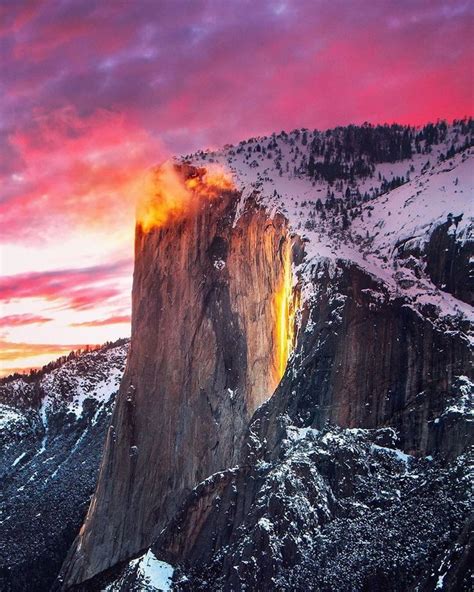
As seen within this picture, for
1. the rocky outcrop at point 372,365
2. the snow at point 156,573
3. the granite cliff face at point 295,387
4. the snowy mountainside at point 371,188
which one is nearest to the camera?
the granite cliff face at point 295,387

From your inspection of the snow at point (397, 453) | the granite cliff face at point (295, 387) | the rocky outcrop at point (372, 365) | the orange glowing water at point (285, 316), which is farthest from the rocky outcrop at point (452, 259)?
the snow at point (397, 453)

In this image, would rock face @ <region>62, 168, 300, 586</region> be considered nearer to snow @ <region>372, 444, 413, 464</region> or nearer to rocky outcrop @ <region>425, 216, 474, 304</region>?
rocky outcrop @ <region>425, 216, 474, 304</region>

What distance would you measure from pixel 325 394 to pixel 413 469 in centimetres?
1132

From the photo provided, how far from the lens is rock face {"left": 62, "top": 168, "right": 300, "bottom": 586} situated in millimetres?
102000

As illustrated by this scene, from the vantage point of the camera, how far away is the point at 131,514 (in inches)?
4742

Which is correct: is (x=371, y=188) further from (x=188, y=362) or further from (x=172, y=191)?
(x=188, y=362)

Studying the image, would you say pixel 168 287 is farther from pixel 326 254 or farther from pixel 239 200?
pixel 326 254

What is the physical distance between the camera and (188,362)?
382ft

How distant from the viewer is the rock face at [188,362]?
102000 millimetres

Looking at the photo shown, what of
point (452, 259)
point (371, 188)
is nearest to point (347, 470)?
point (452, 259)

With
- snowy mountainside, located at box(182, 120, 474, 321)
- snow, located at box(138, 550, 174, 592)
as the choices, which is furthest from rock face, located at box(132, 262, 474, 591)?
snowy mountainside, located at box(182, 120, 474, 321)

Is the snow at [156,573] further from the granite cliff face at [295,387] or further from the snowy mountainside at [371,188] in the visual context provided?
the snowy mountainside at [371,188]

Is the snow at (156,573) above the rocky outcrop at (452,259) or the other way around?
the other way around

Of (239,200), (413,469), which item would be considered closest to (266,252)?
(239,200)
